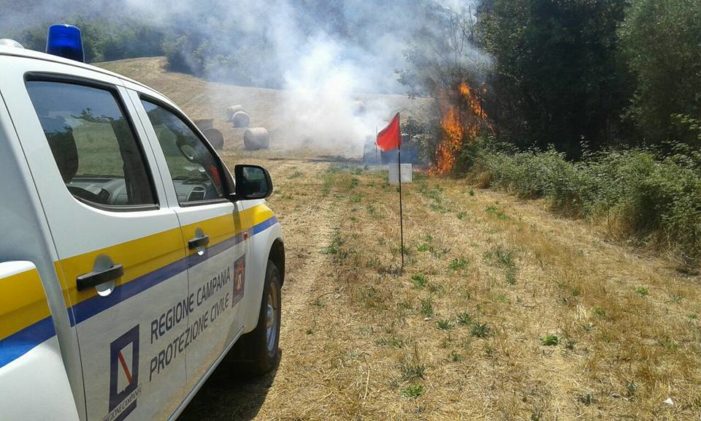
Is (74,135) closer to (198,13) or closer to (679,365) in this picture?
(679,365)

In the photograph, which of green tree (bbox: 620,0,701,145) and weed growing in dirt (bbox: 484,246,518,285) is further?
green tree (bbox: 620,0,701,145)

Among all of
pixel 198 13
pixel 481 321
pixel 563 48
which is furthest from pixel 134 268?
pixel 198 13

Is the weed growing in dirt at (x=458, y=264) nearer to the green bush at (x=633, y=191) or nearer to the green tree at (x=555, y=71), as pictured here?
the green bush at (x=633, y=191)

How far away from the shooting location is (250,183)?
337 cm

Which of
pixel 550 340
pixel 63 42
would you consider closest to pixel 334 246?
pixel 550 340

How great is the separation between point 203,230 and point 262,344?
142 cm

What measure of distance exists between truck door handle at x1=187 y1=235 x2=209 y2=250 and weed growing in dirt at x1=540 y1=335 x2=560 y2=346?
3.21 meters

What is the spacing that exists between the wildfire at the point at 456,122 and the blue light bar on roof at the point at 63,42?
762 inches

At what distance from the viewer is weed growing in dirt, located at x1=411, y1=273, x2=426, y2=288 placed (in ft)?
20.8

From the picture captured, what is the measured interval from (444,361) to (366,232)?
514 centimetres

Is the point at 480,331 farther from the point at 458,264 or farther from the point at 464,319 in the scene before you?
the point at 458,264

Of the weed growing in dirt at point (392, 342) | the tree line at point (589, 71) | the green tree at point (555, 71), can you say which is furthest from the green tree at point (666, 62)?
the weed growing in dirt at point (392, 342)

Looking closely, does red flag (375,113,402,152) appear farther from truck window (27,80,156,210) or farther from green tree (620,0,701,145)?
green tree (620,0,701,145)

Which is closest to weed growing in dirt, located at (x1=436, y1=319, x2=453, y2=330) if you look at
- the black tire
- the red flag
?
the black tire
